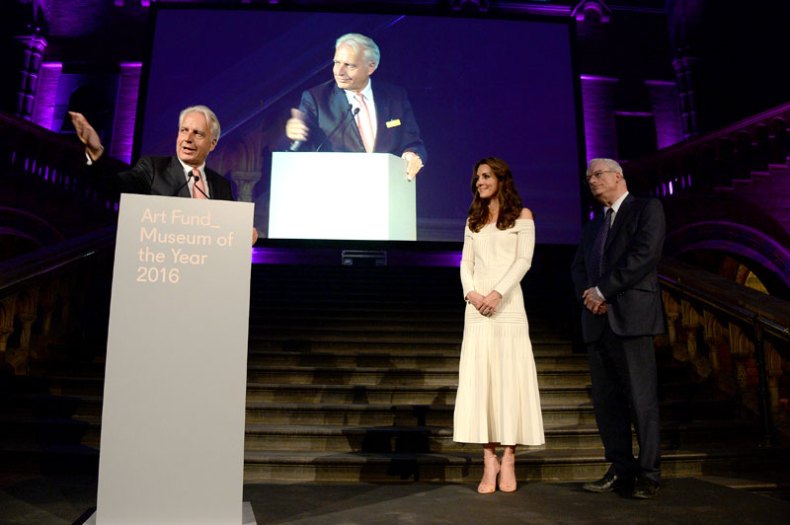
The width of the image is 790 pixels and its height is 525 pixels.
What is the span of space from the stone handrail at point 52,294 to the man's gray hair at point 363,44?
4684 millimetres

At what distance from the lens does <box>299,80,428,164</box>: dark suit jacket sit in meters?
8.50

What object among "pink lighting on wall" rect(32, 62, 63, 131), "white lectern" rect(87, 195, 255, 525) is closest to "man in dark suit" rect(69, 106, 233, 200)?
"white lectern" rect(87, 195, 255, 525)

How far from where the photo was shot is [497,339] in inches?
126

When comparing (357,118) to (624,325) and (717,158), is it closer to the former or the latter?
(717,158)

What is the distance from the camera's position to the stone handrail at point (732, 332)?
399cm

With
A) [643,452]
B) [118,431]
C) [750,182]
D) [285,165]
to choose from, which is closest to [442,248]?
[285,165]

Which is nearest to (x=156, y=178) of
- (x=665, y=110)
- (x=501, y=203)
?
(x=501, y=203)

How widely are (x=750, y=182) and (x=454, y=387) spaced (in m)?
6.40

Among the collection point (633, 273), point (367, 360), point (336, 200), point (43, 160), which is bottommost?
point (367, 360)

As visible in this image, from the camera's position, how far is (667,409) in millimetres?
4266

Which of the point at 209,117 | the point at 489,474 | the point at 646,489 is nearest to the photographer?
the point at 209,117

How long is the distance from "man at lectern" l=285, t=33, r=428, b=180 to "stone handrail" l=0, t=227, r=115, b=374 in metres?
3.38

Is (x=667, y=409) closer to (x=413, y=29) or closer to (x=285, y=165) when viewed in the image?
(x=285, y=165)

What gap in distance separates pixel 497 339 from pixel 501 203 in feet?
2.28
